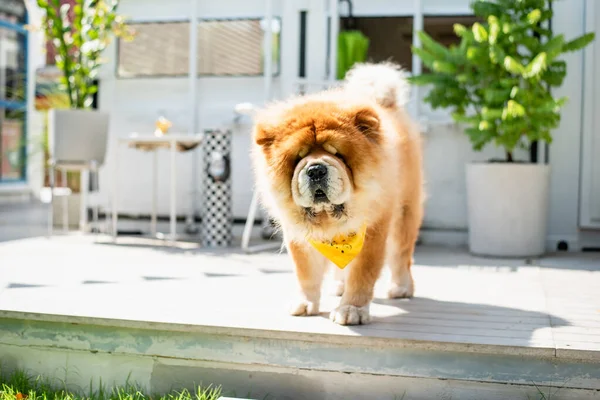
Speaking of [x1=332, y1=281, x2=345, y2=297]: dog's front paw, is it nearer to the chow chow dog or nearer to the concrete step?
the chow chow dog

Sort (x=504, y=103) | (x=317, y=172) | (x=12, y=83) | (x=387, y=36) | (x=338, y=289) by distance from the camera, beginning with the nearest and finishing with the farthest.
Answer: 1. (x=317, y=172)
2. (x=338, y=289)
3. (x=504, y=103)
4. (x=387, y=36)
5. (x=12, y=83)

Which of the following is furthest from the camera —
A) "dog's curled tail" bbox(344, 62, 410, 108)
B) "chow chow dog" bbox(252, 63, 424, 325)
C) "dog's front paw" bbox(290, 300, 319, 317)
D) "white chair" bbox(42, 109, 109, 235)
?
"white chair" bbox(42, 109, 109, 235)

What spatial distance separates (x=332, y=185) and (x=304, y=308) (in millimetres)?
539

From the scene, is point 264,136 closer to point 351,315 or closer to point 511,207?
point 351,315

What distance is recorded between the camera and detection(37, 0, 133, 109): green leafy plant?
17.2 ft

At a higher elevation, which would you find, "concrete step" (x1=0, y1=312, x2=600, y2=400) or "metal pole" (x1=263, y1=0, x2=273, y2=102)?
"metal pole" (x1=263, y1=0, x2=273, y2=102)

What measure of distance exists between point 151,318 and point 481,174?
2844 mm

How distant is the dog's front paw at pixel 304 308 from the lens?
231 centimetres

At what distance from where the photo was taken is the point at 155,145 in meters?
5.05

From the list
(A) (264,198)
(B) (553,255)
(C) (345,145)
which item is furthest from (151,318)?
(B) (553,255)

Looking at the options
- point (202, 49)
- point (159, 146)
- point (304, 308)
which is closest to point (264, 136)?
point (304, 308)

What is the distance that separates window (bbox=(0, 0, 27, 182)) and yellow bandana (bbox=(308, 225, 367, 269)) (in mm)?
9443

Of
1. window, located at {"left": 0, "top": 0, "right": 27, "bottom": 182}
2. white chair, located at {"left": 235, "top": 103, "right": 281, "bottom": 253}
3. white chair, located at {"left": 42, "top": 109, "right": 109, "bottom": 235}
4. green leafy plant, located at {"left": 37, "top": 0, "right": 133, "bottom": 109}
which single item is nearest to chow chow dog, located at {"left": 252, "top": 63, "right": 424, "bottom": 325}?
white chair, located at {"left": 235, "top": 103, "right": 281, "bottom": 253}

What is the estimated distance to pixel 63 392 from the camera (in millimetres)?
2207
